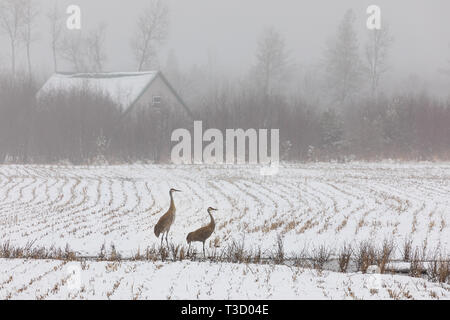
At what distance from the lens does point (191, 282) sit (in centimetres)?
814

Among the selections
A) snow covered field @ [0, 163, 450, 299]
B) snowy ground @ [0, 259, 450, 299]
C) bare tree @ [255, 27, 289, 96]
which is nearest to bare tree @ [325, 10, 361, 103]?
bare tree @ [255, 27, 289, 96]

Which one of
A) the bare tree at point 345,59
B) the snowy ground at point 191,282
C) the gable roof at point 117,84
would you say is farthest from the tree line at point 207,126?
the snowy ground at point 191,282

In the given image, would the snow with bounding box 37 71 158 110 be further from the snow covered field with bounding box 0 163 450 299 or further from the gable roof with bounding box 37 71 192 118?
the snow covered field with bounding box 0 163 450 299

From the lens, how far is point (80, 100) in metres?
36.8

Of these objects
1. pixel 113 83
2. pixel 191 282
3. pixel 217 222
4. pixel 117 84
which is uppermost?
pixel 113 83

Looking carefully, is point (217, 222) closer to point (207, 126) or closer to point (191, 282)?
point (191, 282)

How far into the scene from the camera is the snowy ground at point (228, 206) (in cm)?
1247

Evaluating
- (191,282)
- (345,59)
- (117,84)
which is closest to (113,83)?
(117,84)

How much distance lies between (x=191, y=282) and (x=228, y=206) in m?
9.29

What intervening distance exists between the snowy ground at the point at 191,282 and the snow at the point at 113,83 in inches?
1282

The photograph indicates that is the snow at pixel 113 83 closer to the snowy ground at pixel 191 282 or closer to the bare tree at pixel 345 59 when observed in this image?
the bare tree at pixel 345 59

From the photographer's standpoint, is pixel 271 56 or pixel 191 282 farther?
pixel 271 56

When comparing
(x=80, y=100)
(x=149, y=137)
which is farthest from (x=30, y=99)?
(x=149, y=137)
